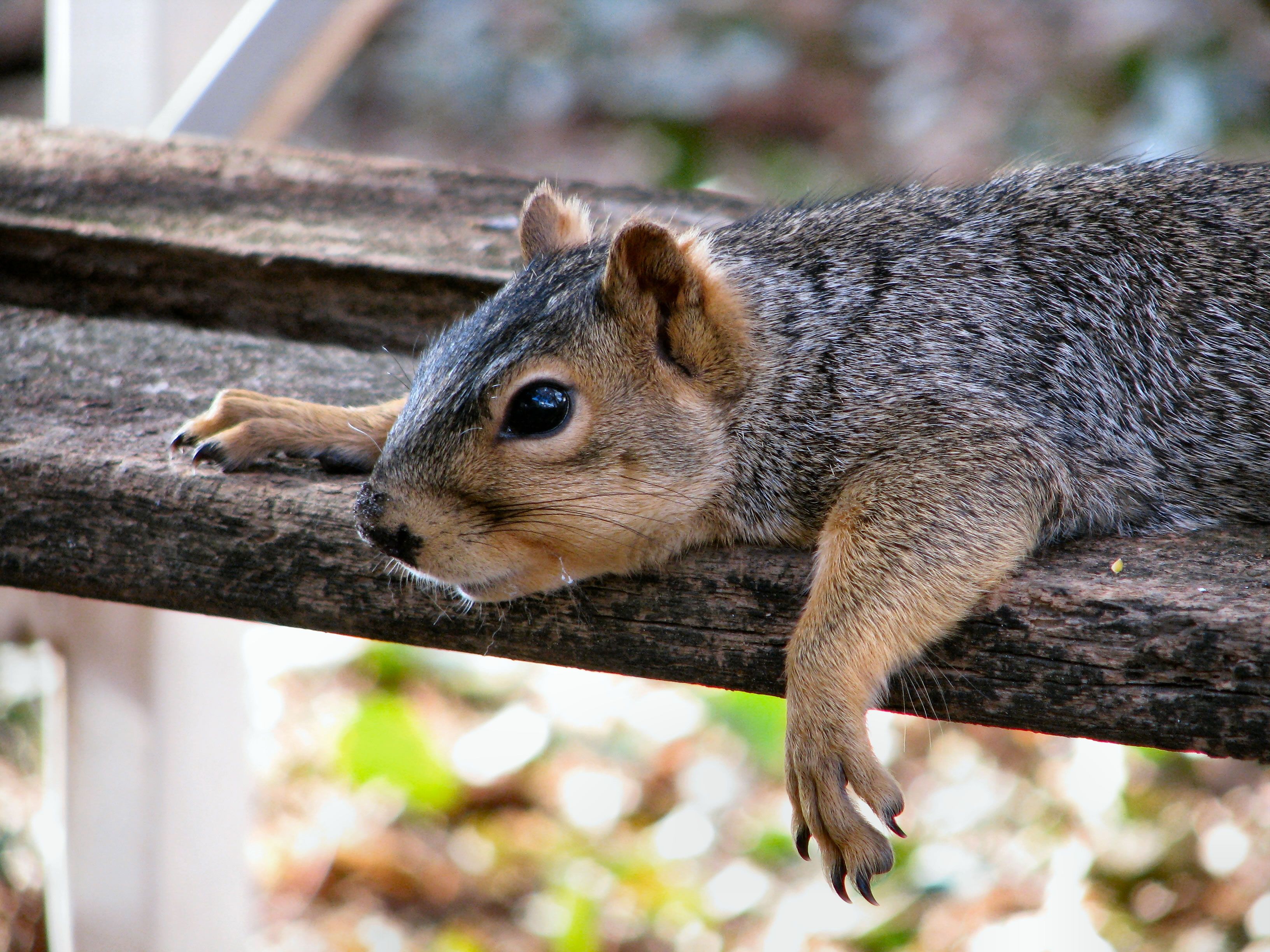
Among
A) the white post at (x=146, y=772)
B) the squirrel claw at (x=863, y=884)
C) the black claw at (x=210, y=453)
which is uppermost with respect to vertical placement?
the black claw at (x=210, y=453)

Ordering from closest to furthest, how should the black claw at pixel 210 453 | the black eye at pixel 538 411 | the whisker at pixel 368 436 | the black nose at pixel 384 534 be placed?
the black nose at pixel 384 534 < the black eye at pixel 538 411 < the black claw at pixel 210 453 < the whisker at pixel 368 436

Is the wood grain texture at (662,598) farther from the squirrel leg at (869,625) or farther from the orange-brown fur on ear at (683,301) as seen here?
the orange-brown fur on ear at (683,301)

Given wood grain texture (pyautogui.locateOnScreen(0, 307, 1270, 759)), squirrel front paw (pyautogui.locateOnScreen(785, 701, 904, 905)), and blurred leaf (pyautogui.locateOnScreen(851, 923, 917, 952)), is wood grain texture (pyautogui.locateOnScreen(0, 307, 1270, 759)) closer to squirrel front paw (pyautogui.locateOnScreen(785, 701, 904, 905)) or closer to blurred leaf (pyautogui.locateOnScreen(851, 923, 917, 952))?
squirrel front paw (pyautogui.locateOnScreen(785, 701, 904, 905))

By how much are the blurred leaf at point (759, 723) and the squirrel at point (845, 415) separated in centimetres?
154

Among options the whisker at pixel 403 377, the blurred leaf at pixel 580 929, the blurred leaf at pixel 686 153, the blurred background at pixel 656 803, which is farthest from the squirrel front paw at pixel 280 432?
the blurred leaf at pixel 686 153

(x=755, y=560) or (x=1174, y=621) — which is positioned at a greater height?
(x=1174, y=621)

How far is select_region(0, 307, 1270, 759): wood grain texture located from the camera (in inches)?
46.4

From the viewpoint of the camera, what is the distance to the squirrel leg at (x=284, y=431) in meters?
1.52

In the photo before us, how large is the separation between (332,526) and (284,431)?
8.8 inches

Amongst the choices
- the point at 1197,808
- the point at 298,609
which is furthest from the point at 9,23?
the point at 1197,808

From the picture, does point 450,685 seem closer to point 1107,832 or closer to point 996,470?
point 1107,832

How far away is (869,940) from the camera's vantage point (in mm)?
2670

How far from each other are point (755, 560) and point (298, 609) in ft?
1.69

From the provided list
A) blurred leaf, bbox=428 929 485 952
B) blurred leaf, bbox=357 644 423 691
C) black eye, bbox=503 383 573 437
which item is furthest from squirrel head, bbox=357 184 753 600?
blurred leaf, bbox=357 644 423 691
